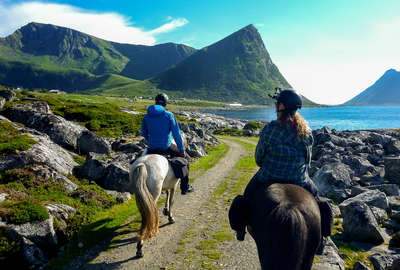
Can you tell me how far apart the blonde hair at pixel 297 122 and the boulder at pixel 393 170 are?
59.4 feet

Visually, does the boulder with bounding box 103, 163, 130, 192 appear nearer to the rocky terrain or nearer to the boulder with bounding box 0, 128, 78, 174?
the rocky terrain

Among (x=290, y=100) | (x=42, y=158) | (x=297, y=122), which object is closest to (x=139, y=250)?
(x=297, y=122)

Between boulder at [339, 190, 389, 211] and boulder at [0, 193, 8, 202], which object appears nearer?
boulder at [0, 193, 8, 202]

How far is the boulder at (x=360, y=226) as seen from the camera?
30.8ft

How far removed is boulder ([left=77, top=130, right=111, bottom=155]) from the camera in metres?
18.9

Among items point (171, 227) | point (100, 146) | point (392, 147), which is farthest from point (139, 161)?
point (392, 147)

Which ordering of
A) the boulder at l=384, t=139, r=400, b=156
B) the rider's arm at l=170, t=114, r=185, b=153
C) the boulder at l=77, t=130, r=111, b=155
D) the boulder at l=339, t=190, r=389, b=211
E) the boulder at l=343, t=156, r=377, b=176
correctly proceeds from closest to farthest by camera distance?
the rider's arm at l=170, t=114, r=185, b=153, the boulder at l=339, t=190, r=389, b=211, the boulder at l=77, t=130, r=111, b=155, the boulder at l=343, t=156, r=377, b=176, the boulder at l=384, t=139, r=400, b=156

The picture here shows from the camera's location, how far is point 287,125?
5.09m

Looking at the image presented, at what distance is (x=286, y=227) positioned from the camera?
12.4 ft

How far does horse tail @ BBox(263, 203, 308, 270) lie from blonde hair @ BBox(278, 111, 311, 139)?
1677mm

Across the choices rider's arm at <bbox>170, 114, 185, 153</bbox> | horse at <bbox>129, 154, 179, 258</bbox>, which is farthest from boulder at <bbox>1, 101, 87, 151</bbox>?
horse at <bbox>129, 154, 179, 258</bbox>

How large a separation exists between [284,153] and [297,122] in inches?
27.4

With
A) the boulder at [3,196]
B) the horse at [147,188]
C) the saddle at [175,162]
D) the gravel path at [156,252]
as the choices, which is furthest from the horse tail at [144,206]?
the boulder at [3,196]

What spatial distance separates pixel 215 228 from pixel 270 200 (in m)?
6.01
